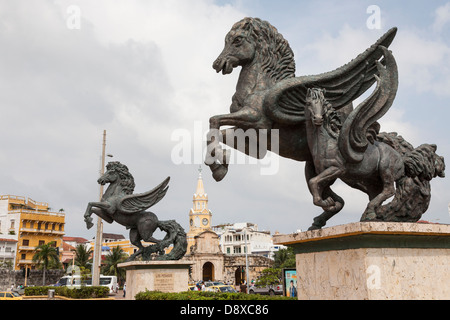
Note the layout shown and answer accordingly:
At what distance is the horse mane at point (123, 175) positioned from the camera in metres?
10.8

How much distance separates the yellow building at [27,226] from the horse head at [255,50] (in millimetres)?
50610

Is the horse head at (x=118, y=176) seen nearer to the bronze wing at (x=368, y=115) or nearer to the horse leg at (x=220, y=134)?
the horse leg at (x=220, y=134)

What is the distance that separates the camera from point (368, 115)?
13.7 ft

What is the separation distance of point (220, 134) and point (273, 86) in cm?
84

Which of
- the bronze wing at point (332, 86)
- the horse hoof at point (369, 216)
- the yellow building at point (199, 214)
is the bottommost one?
the horse hoof at point (369, 216)

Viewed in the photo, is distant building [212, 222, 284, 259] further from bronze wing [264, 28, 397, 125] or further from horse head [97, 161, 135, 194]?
bronze wing [264, 28, 397, 125]

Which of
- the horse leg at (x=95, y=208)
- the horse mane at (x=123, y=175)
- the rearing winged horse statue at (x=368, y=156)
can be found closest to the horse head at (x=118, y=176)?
the horse mane at (x=123, y=175)

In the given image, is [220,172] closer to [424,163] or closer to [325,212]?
[325,212]

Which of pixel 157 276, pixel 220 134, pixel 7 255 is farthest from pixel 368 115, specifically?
pixel 7 255

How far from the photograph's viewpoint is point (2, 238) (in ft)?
151

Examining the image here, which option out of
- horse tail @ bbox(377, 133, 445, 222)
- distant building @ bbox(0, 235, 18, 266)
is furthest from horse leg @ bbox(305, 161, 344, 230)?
distant building @ bbox(0, 235, 18, 266)
